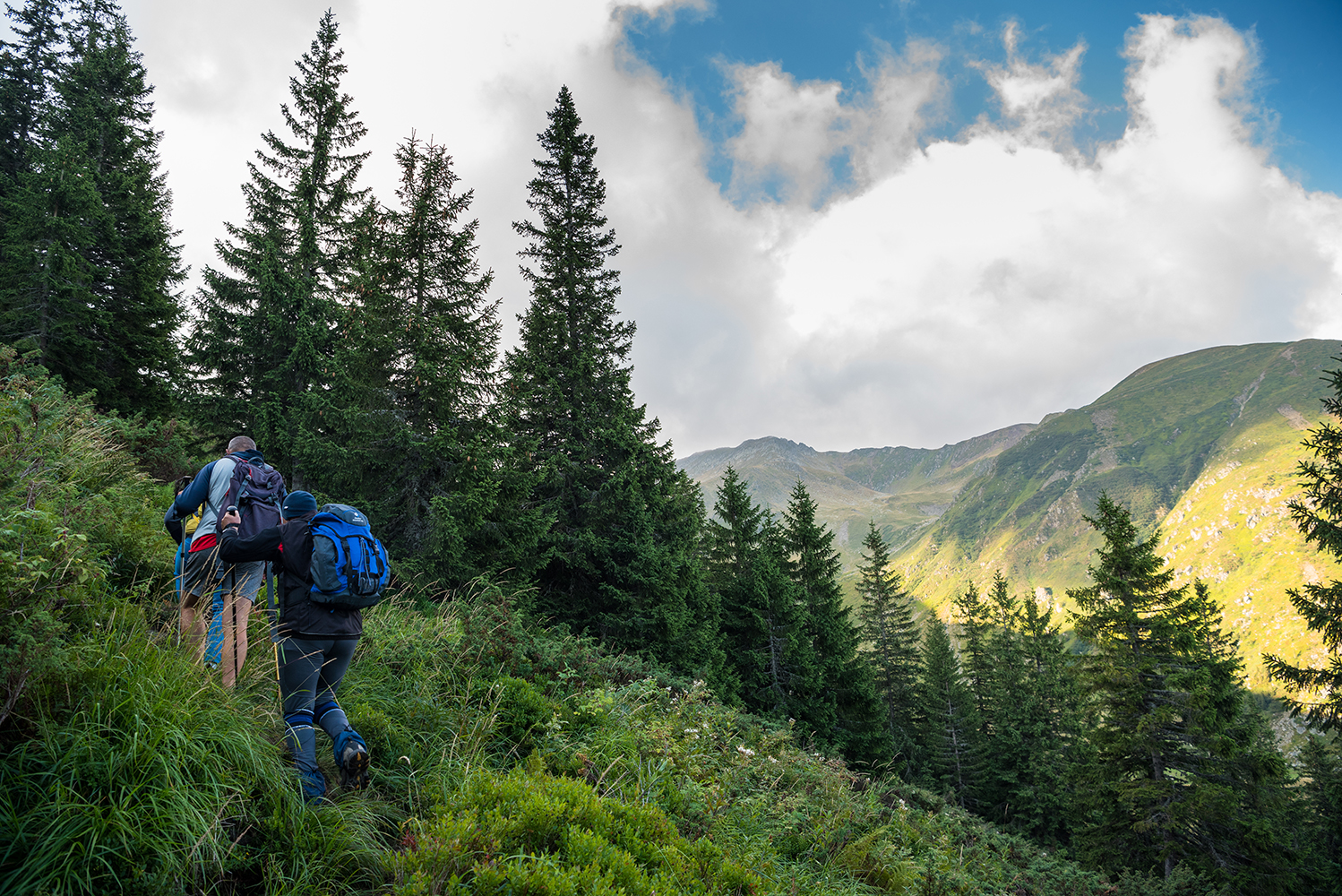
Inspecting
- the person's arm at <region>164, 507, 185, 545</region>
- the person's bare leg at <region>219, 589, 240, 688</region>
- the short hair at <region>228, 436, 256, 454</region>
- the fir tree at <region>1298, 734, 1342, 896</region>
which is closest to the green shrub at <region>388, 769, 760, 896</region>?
the person's bare leg at <region>219, 589, 240, 688</region>

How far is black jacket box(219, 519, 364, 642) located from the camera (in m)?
3.66

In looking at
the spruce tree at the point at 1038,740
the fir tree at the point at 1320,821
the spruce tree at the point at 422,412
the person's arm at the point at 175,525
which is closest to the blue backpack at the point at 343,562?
the person's arm at the point at 175,525

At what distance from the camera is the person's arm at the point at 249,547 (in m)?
3.74

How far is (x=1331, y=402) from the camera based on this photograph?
15.6 metres

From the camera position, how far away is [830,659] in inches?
898

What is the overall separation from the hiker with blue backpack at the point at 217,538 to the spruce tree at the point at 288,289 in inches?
303

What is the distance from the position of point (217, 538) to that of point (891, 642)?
1494 inches

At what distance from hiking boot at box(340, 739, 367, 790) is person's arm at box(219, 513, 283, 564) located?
1467 mm

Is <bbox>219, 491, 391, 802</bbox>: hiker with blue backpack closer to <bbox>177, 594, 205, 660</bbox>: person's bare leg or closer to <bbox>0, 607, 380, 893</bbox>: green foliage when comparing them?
<bbox>0, 607, 380, 893</bbox>: green foliage

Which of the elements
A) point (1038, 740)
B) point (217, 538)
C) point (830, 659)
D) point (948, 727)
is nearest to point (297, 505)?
point (217, 538)

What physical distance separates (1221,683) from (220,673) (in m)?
28.8

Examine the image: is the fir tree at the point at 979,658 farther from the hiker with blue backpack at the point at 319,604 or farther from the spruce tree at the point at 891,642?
the hiker with blue backpack at the point at 319,604

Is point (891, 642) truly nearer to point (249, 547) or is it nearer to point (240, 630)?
point (240, 630)

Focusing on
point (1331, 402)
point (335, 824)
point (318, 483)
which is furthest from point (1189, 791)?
point (318, 483)
